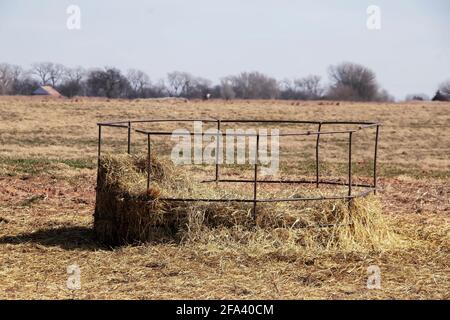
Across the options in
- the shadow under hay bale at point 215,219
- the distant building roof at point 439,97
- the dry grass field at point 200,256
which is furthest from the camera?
the distant building roof at point 439,97

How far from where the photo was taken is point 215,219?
8.51 meters

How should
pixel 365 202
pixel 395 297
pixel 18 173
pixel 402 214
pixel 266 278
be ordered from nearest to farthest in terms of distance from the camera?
pixel 395 297, pixel 266 278, pixel 365 202, pixel 402 214, pixel 18 173

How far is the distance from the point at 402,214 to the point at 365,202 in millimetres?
2451

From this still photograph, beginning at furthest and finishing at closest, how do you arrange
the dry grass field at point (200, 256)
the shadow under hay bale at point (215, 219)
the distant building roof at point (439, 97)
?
the distant building roof at point (439, 97), the shadow under hay bale at point (215, 219), the dry grass field at point (200, 256)

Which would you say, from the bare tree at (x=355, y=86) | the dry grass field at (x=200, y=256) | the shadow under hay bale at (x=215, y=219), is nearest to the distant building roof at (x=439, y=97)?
the bare tree at (x=355, y=86)

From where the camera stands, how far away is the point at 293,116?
34.6 metres

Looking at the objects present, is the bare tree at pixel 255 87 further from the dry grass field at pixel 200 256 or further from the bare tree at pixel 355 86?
the dry grass field at pixel 200 256

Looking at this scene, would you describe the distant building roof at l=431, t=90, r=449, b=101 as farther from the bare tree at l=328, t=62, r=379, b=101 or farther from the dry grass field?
the dry grass field

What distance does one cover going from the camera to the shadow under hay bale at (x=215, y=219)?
8.34 m

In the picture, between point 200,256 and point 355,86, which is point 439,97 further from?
point 200,256

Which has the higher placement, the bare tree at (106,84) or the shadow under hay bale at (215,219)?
the bare tree at (106,84)

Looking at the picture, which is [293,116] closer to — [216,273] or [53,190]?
[53,190]

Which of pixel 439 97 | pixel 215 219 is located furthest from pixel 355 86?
pixel 215 219

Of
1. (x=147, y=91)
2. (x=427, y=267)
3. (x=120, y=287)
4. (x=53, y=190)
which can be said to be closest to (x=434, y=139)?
(x=53, y=190)
